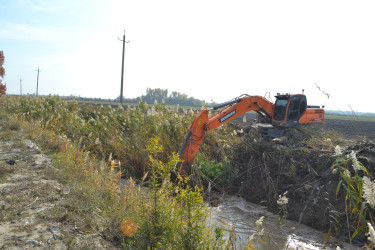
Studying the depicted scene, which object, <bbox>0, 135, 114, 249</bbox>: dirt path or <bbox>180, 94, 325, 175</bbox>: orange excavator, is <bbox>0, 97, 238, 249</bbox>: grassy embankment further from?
<bbox>180, 94, 325, 175</bbox>: orange excavator

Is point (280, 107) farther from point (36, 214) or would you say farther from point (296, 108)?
point (36, 214)

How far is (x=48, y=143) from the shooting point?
7.34 metres

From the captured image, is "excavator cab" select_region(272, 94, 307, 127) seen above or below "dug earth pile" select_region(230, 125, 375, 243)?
above

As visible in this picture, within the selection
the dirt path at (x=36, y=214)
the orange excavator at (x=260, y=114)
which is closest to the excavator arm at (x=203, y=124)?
the orange excavator at (x=260, y=114)

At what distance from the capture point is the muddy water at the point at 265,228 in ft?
16.5

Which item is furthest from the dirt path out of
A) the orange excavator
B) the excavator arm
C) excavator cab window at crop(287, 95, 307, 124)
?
excavator cab window at crop(287, 95, 307, 124)

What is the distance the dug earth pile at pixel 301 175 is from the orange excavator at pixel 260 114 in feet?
1.55

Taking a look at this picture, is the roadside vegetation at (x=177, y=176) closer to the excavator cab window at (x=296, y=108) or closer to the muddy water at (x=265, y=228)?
the muddy water at (x=265, y=228)

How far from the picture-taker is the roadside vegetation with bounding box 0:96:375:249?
3115 mm

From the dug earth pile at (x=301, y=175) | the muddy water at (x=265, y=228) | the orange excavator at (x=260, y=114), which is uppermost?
the orange excavator at (x=260, y=114)

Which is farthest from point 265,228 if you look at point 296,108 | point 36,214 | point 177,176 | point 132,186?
point 296,108

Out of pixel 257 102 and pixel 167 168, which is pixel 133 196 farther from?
pixel 257 102

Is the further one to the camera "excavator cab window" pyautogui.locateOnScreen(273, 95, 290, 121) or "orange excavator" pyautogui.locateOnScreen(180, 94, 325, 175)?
"excavator cab window" pyautogui.locateOnScreen(273, 95, 290, 121)

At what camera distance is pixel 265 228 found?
18.7ft
